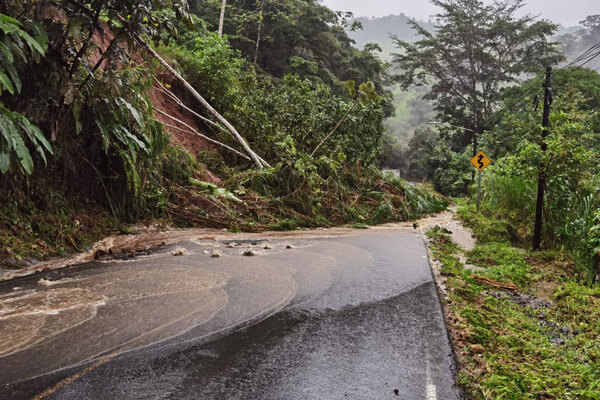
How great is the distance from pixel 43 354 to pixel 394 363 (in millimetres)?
2561

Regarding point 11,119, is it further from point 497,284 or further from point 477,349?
point 497,284

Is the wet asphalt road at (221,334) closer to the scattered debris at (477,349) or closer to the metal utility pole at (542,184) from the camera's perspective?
the scattered debris at (477,349)

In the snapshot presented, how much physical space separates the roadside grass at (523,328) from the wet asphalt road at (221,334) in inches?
10.1

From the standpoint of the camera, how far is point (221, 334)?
139 inches

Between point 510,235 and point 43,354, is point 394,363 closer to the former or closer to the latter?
point 43,354

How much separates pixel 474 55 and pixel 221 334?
38.7 meters

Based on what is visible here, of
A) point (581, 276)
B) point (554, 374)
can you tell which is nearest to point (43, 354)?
point (554, 374)

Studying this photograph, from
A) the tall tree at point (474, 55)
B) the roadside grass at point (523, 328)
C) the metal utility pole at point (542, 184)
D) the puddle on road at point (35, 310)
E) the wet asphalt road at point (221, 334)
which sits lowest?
the puddle on road at point (35, 310)

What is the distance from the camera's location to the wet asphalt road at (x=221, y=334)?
2729 mm

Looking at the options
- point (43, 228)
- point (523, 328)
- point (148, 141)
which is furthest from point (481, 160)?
point (43, 228)

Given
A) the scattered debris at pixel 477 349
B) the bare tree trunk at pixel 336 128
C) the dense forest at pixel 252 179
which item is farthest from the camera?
the bare tree trunk at pixel 336 128

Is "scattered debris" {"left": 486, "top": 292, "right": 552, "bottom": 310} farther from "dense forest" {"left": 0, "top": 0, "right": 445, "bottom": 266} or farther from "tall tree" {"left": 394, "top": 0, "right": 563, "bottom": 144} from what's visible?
"tall tree" {"left": 394, "top": 0, "right": 563, "bottom": 144}

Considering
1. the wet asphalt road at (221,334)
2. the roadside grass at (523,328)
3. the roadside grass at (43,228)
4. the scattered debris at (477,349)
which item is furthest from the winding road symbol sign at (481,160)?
the scattered debris at (477,349)

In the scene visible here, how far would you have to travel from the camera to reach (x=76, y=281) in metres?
4.68
